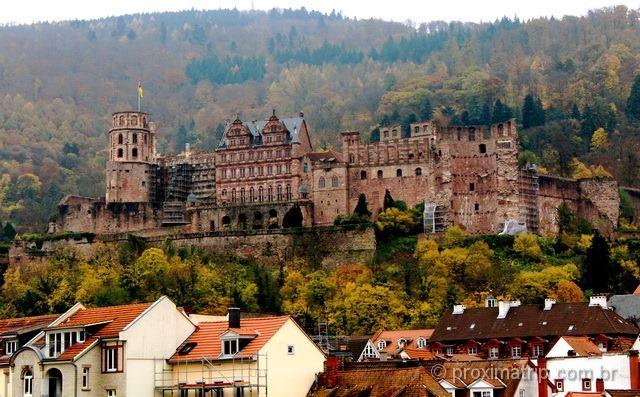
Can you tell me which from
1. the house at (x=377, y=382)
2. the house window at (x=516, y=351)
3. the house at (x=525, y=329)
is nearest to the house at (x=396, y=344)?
the house at (x=525, y=329)

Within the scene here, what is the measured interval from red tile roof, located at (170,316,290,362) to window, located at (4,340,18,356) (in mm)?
6704

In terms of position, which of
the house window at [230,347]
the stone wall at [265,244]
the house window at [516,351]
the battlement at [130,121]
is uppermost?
the battlement at [130,121]

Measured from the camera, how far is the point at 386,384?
55.9 m

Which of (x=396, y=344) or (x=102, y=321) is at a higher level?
(x=102, y=321)

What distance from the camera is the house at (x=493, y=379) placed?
60.5m

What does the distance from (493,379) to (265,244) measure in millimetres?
58474

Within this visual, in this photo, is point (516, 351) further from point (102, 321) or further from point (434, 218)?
point (434, 218)

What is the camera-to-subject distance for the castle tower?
12912 cm

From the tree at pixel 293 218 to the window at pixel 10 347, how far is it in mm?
60741

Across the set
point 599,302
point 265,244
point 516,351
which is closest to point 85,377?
point 516,351

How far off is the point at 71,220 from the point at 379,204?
88.8 ft

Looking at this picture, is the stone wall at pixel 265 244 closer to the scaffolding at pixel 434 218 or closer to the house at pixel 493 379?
the scaffolding at pixel 434 218

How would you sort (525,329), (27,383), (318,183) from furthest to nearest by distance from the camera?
(318,183)
(525,329)
(27,383)

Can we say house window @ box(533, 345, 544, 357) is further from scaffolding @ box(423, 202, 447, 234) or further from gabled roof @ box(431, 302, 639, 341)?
scaffolding @ box(423, 202, 447, 234)
